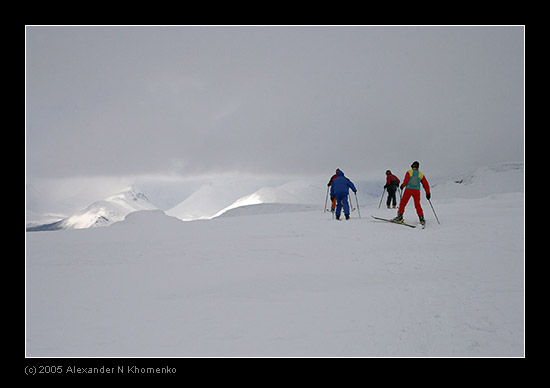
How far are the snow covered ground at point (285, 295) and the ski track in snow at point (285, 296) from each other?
1.0 inches

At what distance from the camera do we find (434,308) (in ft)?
15.7

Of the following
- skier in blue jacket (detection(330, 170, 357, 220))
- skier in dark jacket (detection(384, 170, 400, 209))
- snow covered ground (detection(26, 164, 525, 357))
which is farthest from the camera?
skier in dark jacket (detection(384, 170, 400, 209))

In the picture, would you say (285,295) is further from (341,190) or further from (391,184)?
(391,184)

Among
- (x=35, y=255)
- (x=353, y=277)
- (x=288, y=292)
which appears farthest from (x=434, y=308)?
(x=35, y=255)

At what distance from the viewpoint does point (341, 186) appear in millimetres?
12516

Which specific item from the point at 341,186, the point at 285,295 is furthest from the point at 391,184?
the point at 285,295

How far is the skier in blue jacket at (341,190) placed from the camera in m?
12.4

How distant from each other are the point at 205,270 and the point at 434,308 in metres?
4.84

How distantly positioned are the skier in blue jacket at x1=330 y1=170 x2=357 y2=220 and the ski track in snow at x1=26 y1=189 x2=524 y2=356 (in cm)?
323

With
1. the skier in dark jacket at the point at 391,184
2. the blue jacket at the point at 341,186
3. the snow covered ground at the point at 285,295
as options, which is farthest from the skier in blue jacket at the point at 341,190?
the skier in dark jacket at the point at 391,184

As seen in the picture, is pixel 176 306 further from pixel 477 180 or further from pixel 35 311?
pixel 477 180

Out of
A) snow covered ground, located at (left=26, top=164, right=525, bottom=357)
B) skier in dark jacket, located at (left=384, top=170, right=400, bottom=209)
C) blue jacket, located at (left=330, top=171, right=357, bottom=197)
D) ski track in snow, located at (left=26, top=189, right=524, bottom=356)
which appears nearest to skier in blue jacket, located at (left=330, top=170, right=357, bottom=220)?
blue jacket, located at (left=330, top=171, right=357, bottom=197)

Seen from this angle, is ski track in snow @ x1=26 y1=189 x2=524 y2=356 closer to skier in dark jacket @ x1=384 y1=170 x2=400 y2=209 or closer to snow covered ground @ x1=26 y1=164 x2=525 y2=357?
snow covered ground @ x1=26 y1=164 x2=525 y2=357

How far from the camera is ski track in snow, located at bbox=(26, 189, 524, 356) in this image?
13.8 feet
